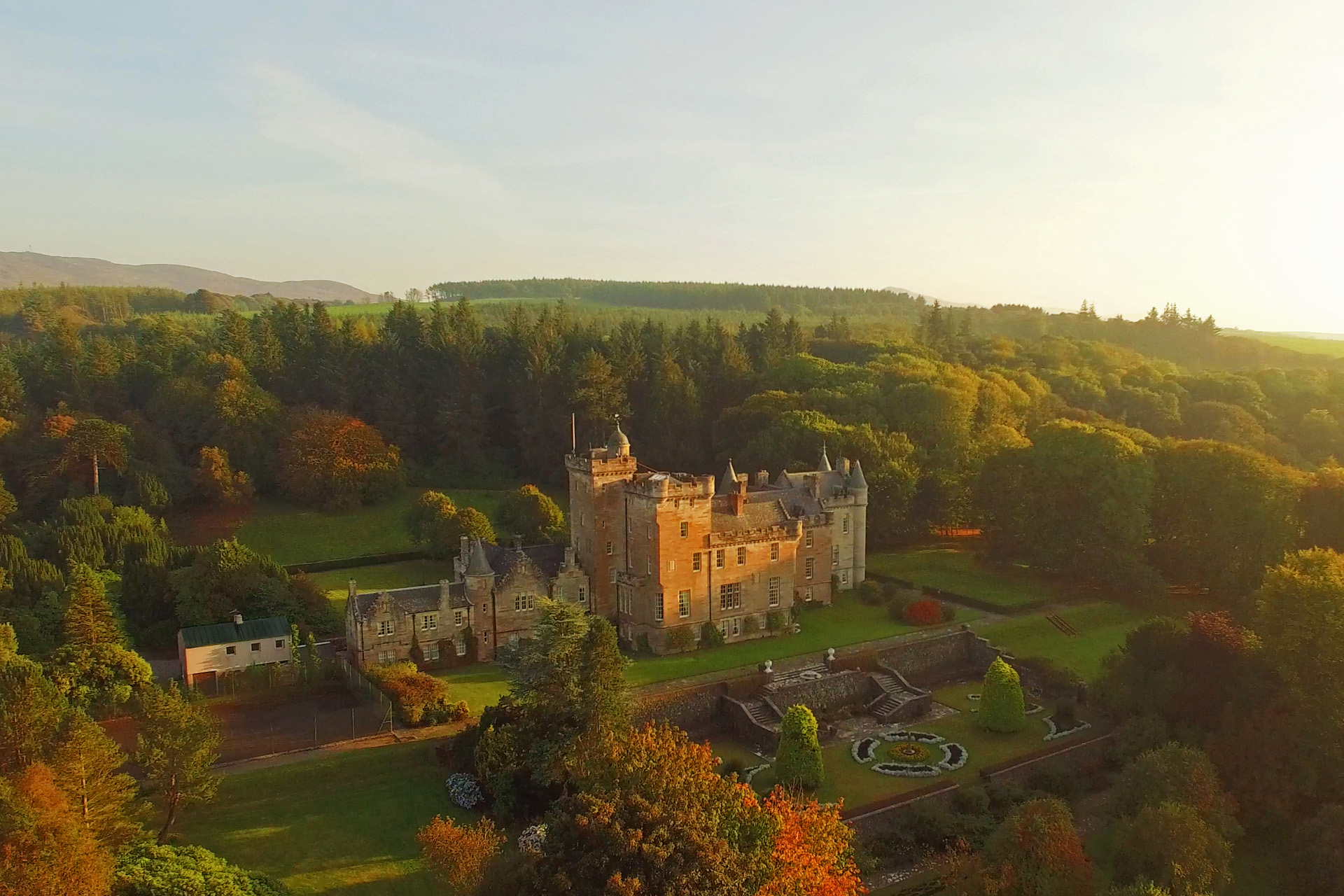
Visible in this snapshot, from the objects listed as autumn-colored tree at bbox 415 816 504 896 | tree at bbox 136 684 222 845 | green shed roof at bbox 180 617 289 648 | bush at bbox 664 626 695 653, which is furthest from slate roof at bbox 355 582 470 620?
autumn-colored tree at bbox 415 816 504 896

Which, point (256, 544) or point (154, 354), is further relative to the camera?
point (154, 354)

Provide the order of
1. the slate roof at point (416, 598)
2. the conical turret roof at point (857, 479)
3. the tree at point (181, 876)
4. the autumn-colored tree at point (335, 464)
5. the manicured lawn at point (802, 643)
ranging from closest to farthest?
the tree at point (181, 876), the slate roof at point (416, 598), the manicured lawn at point (802, 643), the conical turret roof at point (857, 479), the autumn-colored tree at point (335, 464)

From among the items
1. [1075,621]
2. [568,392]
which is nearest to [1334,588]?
[1075,621]

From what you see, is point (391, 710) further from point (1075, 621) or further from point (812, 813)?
point (1075, 621)

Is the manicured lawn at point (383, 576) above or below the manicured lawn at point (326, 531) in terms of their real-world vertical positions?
below

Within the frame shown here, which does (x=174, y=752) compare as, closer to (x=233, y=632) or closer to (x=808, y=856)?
(x=233, y=632)

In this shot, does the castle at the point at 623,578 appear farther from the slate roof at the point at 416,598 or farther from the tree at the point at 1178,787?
the tree at the point at 1178,787

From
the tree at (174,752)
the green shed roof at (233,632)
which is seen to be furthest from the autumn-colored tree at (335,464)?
the tree at (174,752)
